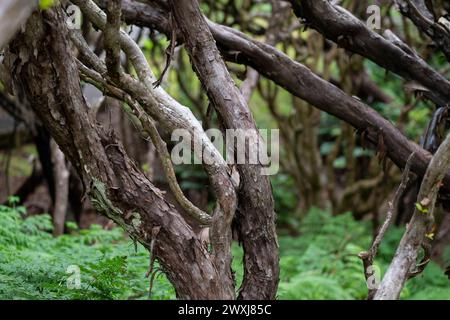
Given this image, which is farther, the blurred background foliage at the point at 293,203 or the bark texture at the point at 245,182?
the blurred background foliage at the point at 293,203

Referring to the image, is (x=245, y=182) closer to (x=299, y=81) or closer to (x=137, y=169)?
(x=137, y=169)

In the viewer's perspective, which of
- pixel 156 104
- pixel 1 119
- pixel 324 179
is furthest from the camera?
pixel 1 119

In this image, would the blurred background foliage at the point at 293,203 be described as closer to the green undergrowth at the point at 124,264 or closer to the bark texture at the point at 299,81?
the green undergrowth at the point at 124,264

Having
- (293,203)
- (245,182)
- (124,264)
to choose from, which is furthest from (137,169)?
(293,203)

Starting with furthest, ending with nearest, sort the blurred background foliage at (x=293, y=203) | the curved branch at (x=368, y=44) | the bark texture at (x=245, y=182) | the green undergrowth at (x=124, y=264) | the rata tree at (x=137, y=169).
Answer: the curved branch at (x=368, y=44)
the blurred background foliage at (x=293, y=203)
the green undergrowth at (x=124, y=264)
the bark texture at (x=245, y=182)
the rata tree at (x=137, y=169)

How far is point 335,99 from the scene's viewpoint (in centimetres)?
359

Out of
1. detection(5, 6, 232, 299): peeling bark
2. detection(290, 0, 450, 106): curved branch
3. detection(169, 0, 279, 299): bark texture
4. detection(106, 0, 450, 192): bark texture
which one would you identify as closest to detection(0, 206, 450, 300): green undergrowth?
detection(5, 6, 232, 299): peeling bark

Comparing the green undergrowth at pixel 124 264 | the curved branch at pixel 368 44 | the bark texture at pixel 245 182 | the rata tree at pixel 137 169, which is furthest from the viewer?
the curved branch at pixel 368 44

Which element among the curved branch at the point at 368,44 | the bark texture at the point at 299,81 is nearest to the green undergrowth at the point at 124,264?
the bark texture at the point at 299,81

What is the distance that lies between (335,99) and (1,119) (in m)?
7.14
